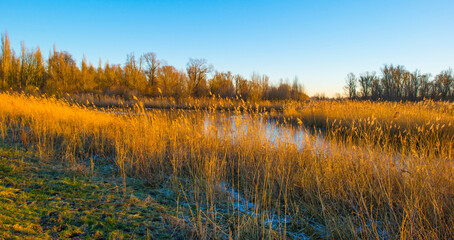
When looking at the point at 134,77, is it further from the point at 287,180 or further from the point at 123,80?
the point at 287,180

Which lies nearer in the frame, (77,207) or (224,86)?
(77,207)

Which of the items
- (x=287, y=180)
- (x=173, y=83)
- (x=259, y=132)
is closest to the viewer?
(x=287, y=180)

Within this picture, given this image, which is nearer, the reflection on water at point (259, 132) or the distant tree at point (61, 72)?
the reflection on water at point (259, 132)

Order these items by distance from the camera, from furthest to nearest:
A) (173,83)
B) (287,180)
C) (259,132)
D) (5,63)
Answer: (173,83) → (5,63) → (259,132) → (287,180)

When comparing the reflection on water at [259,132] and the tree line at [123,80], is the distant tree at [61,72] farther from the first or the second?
the reflection on water at [259,132]

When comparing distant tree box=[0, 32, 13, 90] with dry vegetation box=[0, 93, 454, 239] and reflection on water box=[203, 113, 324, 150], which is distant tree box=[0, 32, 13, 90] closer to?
dry vegetation box=[0, 93, 454, 239]

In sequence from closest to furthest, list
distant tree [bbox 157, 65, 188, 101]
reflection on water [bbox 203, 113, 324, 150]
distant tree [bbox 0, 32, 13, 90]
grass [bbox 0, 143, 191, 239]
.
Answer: grass [bbox 0, 143, 191, 239] < reflection on water [bbox 203, 113, 324, 150] < distant tree [bbox 0, 32, 13, 90] < distant tree [bbox 157, 65, 188, 101]

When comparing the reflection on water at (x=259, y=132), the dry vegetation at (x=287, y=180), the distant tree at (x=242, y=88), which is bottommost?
the dry vegetation at (x=287, y=180)

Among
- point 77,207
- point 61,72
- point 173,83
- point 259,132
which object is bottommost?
point 77,207

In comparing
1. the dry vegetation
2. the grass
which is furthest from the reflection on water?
the grass

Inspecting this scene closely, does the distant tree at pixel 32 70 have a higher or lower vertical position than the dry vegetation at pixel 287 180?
higher

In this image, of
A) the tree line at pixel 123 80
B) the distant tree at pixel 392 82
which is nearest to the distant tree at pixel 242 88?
the tree line at pixel 123 80

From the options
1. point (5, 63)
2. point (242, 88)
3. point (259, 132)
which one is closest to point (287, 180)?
point (259, 132)

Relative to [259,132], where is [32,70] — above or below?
above
